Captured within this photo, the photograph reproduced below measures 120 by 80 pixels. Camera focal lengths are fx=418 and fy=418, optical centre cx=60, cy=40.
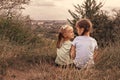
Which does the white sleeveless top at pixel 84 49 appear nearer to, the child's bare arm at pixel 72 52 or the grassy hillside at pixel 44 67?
the child's bare arm at pixel 72 52

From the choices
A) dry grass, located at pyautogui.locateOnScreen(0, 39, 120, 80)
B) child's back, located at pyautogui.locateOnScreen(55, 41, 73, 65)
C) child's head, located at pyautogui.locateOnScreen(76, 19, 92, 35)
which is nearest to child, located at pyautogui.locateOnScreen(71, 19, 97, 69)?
child's head, located at pyautogui.locateOnScreen(76, 19, 92, 35)

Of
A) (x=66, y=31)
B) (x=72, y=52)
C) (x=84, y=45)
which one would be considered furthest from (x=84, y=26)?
(x=66, y=31)

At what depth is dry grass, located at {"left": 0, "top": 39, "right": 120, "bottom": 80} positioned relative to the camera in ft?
23.5

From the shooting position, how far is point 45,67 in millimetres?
8289

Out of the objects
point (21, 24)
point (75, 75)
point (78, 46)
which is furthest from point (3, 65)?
point (21, 24)

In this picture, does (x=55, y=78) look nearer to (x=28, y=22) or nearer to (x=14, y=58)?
(x=14, y=58)

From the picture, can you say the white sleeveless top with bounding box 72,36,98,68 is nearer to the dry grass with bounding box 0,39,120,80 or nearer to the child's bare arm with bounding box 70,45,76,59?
the child's bare arm with bounding box 70,45,76,59

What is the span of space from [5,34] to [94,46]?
5.52 meters

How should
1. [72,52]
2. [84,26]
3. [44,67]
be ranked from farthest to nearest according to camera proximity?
1. [72,52]
2. [84,26]
3. [44,67]

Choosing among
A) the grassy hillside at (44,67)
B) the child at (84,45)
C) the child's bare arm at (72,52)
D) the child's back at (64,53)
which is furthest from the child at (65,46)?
the child at (84,45)

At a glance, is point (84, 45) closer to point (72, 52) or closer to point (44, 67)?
point (72, 52)

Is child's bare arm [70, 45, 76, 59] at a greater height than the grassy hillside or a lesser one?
greater

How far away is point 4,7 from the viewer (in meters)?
18.8

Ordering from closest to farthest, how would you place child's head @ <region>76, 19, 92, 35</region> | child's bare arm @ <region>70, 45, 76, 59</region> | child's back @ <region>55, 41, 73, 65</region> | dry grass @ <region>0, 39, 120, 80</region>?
dry grass @ <region>0, 39, 120, 80</region>
child's head @ <region>76, 19, 92, 35</region>
child's bare arm @ <region>70, 45, 76, 59</region>
child's back @ <region>55, 41, 73, 65</region>
